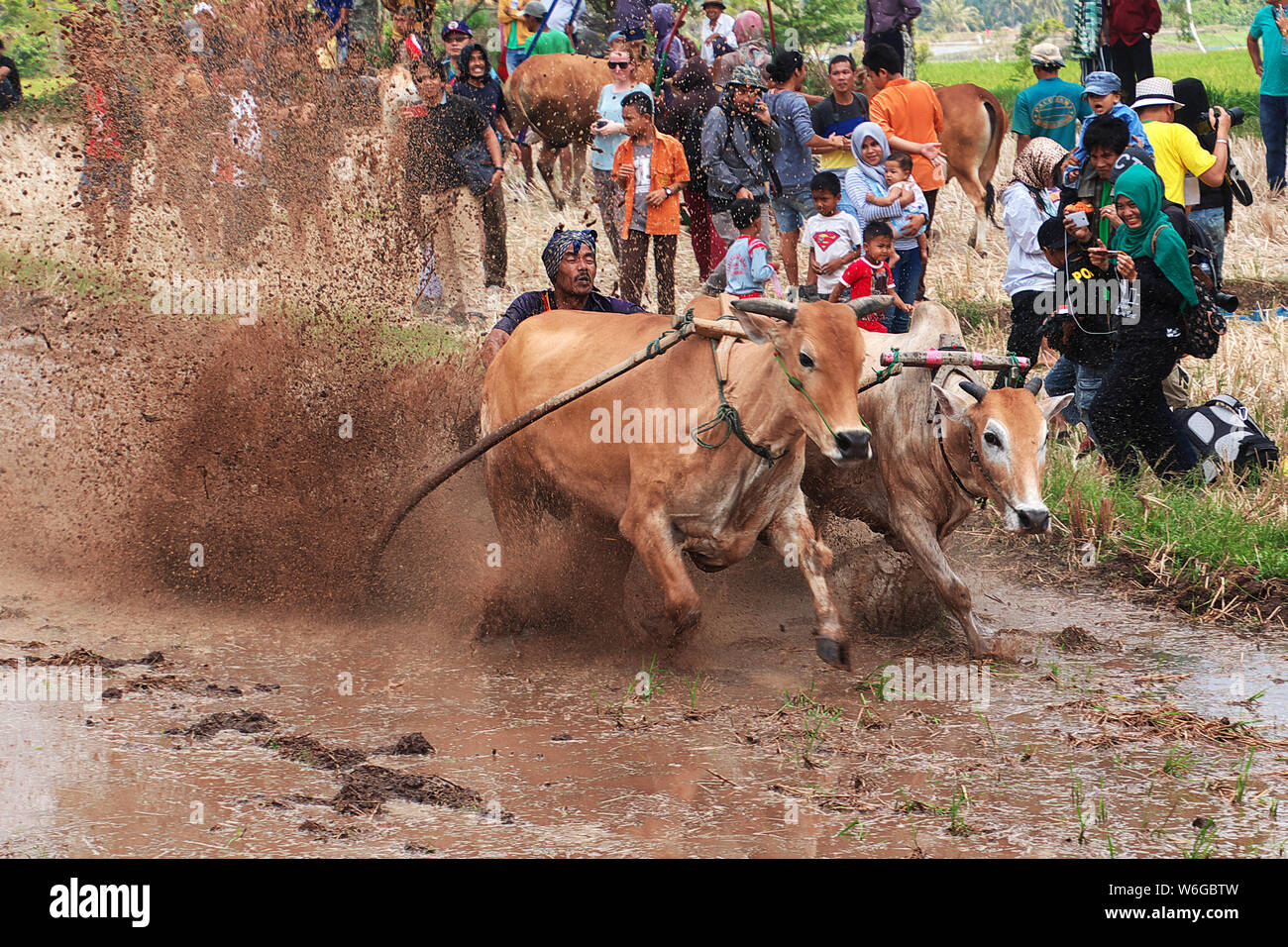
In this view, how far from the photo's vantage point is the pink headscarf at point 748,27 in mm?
13617

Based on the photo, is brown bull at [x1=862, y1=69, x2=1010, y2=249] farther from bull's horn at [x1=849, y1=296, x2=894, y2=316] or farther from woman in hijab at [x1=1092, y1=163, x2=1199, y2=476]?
bull's horn at [x1=849, y1=296, x2=894, y2=316]

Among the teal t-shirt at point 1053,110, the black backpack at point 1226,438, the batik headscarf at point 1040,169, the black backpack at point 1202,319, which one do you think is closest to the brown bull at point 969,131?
the teal t-shirt at point 1053,110

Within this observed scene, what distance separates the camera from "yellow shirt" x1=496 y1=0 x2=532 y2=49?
50.0 ft

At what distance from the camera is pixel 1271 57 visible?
1427 cm

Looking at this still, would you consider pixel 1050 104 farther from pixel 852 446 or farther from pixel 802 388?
pixel 852 446

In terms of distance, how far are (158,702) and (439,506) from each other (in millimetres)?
2235

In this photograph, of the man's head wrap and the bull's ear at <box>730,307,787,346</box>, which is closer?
the bull's ear at <box>730,307,787,346</box>

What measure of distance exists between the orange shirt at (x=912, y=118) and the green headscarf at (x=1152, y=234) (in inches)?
143

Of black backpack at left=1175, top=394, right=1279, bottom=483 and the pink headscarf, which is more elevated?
the pink headscarf

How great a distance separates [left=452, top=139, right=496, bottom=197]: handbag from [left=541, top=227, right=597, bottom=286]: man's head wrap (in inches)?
179

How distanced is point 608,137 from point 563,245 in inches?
168

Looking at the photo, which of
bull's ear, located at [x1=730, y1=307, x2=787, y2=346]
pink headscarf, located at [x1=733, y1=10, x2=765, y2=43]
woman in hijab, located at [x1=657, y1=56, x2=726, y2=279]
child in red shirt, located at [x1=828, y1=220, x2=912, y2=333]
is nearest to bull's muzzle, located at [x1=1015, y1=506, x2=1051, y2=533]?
bull's ear, located at [x1=730, y1=307, x2=787, y2=346]

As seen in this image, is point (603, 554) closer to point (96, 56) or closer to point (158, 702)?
point (158, 702)
